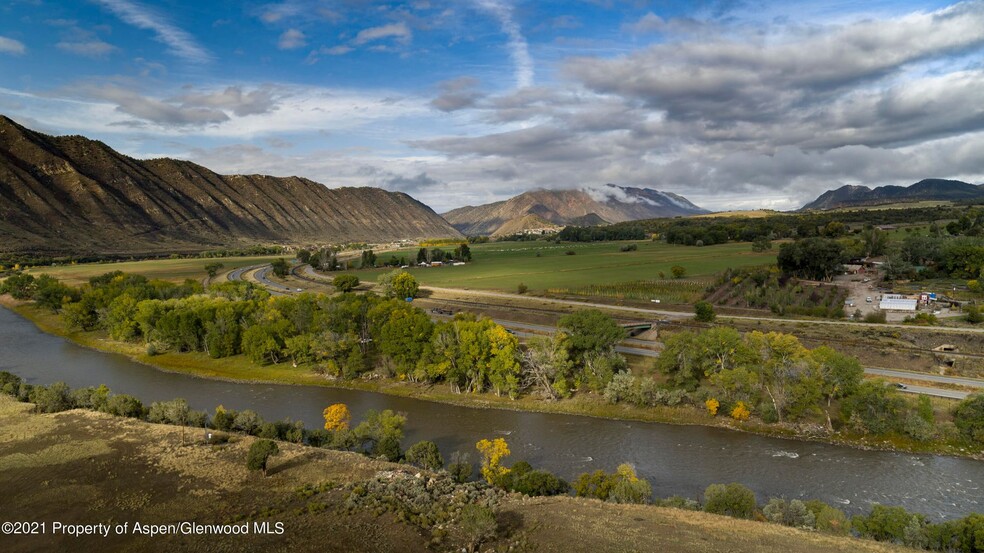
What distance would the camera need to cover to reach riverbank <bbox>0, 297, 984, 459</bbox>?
130ft

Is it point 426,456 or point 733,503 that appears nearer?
point 733,503

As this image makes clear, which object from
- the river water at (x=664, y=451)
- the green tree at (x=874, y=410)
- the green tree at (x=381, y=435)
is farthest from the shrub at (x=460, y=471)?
the green tree at (x=874, y=410)

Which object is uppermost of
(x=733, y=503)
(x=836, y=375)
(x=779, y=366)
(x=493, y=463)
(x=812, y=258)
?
(x=812, y=258)

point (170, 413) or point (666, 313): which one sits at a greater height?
point (666, 313)

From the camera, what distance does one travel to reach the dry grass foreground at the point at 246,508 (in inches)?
935

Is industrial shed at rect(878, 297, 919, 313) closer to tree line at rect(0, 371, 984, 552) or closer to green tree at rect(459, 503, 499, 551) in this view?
tree line at rect(0, 371, 984, 552)

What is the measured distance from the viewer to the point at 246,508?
90.3 ft

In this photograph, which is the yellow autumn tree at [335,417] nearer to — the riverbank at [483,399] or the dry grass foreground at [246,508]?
the dry grass foreground at [246,508]

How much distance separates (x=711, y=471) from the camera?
3559cm

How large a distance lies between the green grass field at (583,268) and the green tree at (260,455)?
8002 cm

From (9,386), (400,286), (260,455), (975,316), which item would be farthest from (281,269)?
(975,316)

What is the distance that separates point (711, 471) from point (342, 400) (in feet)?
112

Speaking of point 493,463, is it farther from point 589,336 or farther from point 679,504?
point 589,336

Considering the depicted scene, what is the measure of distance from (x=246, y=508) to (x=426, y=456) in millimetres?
10806
